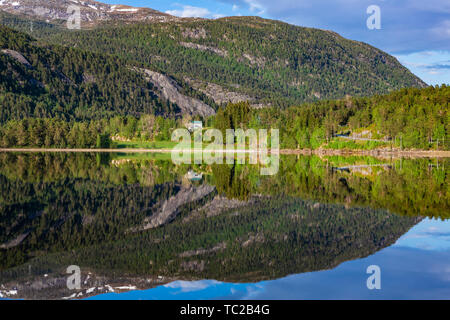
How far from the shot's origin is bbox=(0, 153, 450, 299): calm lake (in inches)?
497

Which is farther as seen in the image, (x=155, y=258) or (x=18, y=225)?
(x=18, y=225)

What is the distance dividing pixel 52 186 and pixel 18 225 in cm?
1453

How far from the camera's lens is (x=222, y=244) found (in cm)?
1792

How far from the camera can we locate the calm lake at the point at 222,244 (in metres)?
12.6

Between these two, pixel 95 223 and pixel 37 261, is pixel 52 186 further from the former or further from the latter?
pixel 37 261

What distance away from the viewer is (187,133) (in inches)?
7062

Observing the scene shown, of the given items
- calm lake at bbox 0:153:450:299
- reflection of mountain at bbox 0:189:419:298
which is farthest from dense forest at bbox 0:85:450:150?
reflection of mountain at bbox 0:189:419:298

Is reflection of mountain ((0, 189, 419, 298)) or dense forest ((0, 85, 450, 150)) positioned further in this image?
dense forest ((0, 85, 450, 150))

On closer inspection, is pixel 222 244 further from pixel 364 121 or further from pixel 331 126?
pixel 364 121

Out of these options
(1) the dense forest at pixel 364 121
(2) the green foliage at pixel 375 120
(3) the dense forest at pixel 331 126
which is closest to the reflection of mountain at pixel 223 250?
(2) the green foliage at pixel 375 120

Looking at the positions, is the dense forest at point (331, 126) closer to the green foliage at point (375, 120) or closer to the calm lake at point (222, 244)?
the green foliage at point (375, 120)

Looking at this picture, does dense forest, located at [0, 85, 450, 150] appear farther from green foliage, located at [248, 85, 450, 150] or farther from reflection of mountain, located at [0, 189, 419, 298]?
reflection of mountain, located at [0, 189, 419, 298]

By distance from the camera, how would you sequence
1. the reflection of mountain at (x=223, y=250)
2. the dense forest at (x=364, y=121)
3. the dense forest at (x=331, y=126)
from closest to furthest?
the reflection of mountain at (x=223, y=250)
the dense forest at (x=364, y=121)
the dense forest at (x=331, y=126)
